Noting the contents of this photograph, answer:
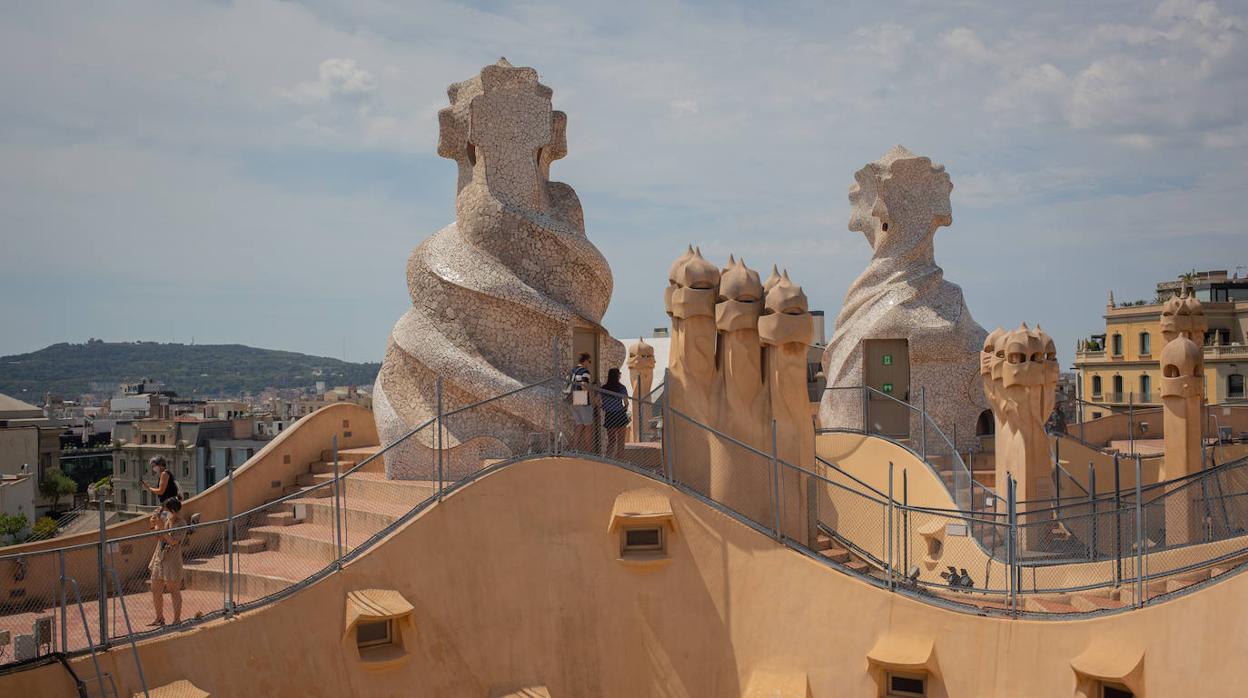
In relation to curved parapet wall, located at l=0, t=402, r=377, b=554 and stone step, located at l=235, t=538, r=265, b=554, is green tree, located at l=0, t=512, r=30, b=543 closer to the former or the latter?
curved parapet wall, located at l=0, t=402, r=377, b=554

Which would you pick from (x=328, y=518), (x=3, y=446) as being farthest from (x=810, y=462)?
(x=3, y=446)

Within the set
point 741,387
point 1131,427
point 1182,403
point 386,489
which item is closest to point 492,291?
point 386,489

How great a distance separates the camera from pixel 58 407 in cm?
6556

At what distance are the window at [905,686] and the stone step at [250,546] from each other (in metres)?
7.37

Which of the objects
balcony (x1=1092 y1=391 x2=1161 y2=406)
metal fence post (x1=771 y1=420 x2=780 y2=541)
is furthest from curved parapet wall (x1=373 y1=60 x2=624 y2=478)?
balcony (x1=1092 y1=391 x2=1161 y2=406)

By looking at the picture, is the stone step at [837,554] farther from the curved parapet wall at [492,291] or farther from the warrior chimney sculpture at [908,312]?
the warrior chimney sculpture at [908,312]

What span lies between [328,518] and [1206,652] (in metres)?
9.42

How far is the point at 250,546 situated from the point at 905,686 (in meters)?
7.61

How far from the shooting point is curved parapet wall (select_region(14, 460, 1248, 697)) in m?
10.1

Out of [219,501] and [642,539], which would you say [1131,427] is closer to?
[642,539]

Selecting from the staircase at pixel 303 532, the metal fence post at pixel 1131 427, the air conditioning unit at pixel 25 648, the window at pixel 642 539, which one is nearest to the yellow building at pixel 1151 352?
the metal fence post at pixel 1131 427

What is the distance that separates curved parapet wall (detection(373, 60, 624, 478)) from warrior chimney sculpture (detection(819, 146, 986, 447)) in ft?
20.1

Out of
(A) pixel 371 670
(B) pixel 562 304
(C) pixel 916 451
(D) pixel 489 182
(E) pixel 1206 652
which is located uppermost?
(D) pixel 489 182

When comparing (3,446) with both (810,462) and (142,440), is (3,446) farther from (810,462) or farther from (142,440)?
(810,462)
